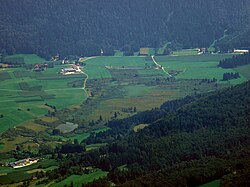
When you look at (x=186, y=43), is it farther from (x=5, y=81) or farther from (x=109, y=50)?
(x=5, y=81)

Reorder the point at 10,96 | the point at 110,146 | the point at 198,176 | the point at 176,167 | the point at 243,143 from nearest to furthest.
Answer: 1. the point at 198,176
2. the point at 176,167
3. the point at 243,143
4. the point at 110,146
5. the point at 10,96

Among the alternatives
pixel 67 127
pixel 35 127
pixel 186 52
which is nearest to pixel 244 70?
pixel 186 52

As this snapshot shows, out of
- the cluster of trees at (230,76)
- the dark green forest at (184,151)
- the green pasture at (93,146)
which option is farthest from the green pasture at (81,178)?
the cluster of trees at (230,76)

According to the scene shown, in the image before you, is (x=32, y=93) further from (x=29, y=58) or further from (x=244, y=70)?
(x=244, y=70)

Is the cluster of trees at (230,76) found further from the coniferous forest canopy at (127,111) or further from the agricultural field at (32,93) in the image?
the agricultural field at (32,93)

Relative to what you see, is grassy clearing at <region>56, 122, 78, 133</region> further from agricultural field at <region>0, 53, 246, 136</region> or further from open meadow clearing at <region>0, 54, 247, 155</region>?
agricultural field at <region>0, 53, 246, 136</region>

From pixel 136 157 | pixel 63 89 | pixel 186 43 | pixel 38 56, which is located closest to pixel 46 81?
pixel 63 89
